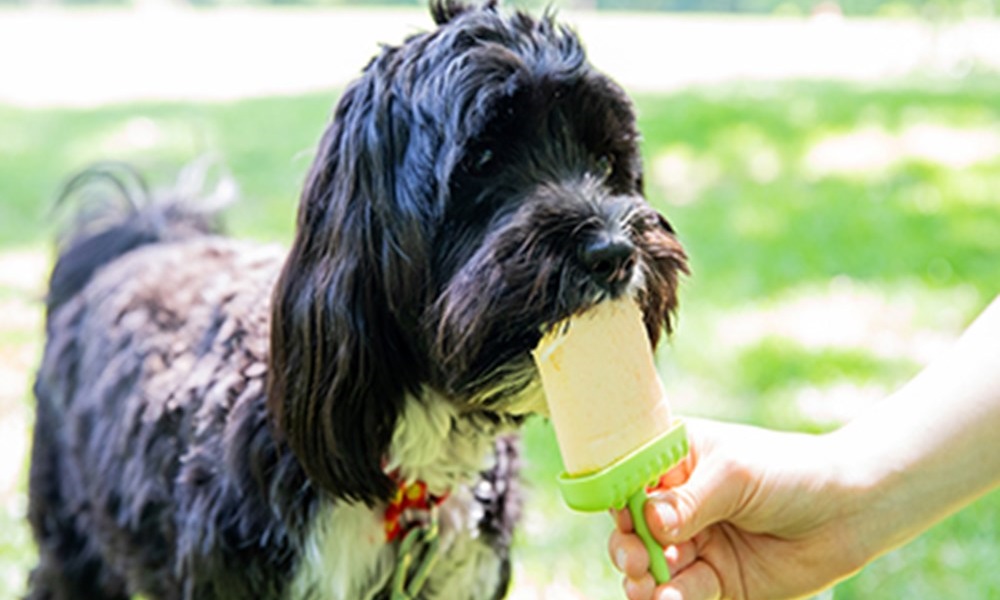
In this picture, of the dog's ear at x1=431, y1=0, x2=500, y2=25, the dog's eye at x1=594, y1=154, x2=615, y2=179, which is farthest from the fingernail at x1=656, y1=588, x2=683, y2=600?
the dog's ear at x1=431, y1=0, x2=500, y2=25

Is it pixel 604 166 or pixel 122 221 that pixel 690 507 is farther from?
pixel 122 221

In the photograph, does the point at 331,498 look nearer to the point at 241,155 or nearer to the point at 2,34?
the point at 241,155

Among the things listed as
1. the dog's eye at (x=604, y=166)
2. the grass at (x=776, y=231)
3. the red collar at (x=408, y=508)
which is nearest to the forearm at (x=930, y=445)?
the grass at (x=776, y=231)

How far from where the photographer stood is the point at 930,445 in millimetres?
2539

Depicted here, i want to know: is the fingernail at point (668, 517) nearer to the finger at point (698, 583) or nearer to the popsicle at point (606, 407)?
the popsicle at point (606, 407)

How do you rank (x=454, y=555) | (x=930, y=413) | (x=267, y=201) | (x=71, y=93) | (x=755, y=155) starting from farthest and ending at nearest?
1. (x=71, y=93)
2. (x=755, y=155)
3. (x=267, y=201)
4. (x=454, y=555)
5. (x=930, y=413)

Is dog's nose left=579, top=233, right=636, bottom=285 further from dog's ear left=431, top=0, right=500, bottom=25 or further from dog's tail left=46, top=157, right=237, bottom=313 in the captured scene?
dog's tail left=46, top=157, right=237, bottom=313

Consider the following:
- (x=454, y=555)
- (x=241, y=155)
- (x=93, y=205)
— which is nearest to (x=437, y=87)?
(x=454, y=555)

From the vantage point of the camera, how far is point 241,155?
35.4ft

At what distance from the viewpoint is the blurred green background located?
13.8 ft

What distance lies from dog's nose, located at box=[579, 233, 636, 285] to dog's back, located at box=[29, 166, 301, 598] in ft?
2.91

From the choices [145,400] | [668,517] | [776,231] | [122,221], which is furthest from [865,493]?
[776,231]

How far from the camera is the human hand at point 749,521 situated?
226cm

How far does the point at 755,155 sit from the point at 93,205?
6.17 metres
